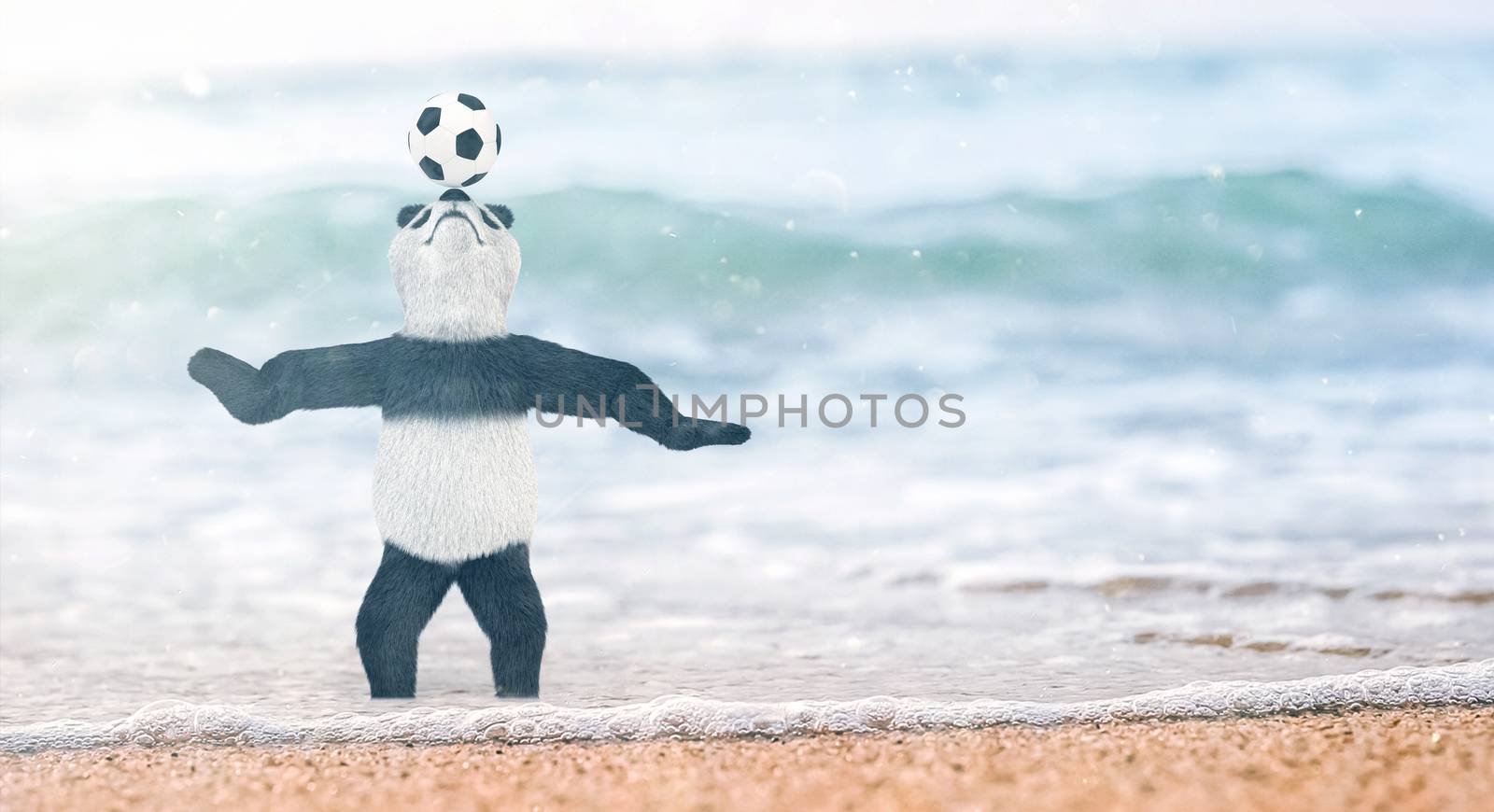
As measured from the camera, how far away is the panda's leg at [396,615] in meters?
1.96

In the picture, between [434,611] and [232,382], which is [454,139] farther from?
[434,611]

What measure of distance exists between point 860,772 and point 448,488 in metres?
0.82

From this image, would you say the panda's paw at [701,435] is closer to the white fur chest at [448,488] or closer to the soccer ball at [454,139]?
the white fur chest at [448,488]

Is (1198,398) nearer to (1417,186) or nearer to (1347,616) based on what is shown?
(1347,616)

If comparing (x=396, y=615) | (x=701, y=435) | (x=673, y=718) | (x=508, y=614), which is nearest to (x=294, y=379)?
(x=396, y=615)

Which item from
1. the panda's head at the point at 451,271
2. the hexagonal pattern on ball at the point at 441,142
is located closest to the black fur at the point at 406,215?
the panda's head at the point at 451,271

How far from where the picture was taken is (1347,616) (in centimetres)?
245

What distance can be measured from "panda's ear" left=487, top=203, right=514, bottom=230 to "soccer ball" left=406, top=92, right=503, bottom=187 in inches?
2.5

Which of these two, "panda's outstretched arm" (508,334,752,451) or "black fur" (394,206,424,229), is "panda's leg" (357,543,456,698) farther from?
"black fur" (394,206,424,229)

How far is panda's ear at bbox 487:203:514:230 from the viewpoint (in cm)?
208

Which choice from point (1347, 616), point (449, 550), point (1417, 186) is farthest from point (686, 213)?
point (1417, 186)

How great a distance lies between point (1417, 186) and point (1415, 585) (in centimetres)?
108

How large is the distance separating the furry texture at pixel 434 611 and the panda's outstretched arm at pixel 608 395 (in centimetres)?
28

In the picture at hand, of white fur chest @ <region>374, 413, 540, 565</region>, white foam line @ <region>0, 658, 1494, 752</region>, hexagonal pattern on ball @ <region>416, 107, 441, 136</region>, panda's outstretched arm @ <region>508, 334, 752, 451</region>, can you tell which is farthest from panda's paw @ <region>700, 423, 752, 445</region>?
hexagonal pattern on ball @ <region>416, 107, 441, 136</region>
